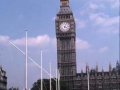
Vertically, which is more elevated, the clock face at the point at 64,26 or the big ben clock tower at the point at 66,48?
the clock face at the point at 64,26

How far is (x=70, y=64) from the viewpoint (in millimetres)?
109062

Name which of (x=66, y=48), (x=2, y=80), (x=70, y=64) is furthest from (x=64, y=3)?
(x=2, y=80)

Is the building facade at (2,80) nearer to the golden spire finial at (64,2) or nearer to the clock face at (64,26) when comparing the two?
the clock face at (64,26)

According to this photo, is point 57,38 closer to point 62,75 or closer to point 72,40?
point 72,40

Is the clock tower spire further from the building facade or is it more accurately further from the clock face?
the building facade

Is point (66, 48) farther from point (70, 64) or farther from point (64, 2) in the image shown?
point (64, 2)

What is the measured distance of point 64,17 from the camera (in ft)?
369

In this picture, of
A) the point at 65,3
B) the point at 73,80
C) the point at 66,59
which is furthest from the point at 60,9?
the point at 73,80

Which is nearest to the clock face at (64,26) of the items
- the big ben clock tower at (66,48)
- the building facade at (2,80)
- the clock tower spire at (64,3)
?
the big ben clock tower at (66,48)

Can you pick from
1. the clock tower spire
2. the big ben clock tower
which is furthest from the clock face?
the clock tower spire

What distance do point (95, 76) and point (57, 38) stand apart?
19630mm

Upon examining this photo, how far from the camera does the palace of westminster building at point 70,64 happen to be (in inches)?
4313

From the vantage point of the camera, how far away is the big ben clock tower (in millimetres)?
109250

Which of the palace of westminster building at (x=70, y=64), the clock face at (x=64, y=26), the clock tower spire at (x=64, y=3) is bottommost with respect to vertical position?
the palace of westminster building at (x=70, y=64)
